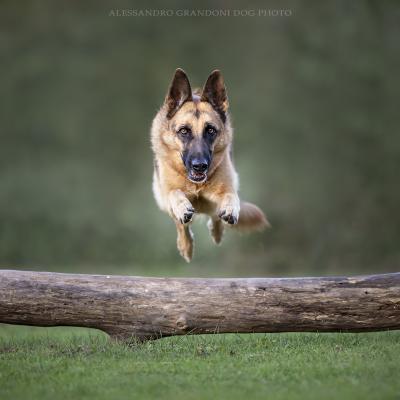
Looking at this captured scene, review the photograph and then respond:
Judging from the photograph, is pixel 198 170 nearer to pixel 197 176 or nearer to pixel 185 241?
pixel 197 176

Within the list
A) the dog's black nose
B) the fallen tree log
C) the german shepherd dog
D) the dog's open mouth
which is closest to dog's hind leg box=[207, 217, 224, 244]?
the german shepherd dog

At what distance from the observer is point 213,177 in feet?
27.0

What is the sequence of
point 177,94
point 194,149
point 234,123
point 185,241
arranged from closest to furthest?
point 194,149
point 177,94
point 185,241
point 234,123

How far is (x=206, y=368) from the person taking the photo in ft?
19.4

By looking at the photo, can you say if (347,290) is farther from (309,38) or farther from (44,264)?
(44,264)

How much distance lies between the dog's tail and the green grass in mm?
2381

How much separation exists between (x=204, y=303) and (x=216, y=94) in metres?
2.85

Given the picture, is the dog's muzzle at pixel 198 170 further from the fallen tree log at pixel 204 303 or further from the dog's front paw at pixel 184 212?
the fallen tree log at pixel 204 303

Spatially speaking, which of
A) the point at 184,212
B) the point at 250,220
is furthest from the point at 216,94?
the point at 250,220

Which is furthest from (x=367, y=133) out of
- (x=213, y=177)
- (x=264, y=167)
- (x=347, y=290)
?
(x=347, y=290)

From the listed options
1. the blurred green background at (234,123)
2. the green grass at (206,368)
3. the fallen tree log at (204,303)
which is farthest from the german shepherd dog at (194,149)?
the blurred green background at (234,123)

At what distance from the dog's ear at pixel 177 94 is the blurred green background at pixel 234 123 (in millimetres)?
8871

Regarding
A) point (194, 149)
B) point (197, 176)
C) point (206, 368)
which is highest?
point (194, 149)

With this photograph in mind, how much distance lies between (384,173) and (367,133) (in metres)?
1.14
